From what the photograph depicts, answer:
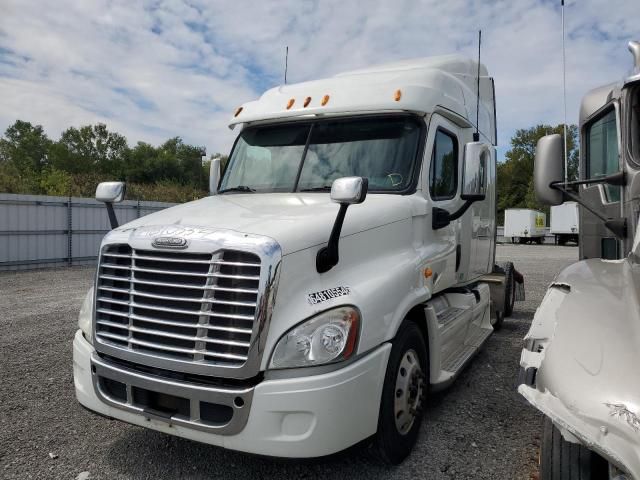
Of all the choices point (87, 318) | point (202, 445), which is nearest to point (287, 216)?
point (87, 318)

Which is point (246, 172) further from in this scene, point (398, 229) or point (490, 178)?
point (490, 178)

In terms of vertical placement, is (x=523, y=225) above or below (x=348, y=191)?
above

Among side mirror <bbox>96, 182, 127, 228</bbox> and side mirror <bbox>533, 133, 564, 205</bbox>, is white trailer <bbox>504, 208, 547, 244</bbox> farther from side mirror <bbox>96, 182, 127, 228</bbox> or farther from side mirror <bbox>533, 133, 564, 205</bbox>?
side mirror <bbox>96, 182, 127, 228</bbox>

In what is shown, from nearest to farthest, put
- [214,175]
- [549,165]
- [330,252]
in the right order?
[330,252] < [549,165] < [214,175]

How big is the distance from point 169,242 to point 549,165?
111 inches

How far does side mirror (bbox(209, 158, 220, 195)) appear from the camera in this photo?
195 inches

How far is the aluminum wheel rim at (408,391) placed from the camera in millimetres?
3229

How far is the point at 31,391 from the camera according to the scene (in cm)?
457

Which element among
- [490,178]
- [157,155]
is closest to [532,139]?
[157,155]

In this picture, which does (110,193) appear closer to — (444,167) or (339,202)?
(339,202)

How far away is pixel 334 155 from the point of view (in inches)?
157

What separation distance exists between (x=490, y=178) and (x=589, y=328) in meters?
4.75

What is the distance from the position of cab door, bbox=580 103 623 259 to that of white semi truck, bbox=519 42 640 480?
0.17ft

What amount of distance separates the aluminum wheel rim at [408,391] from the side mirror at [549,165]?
1.63 meters
